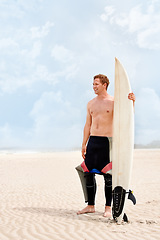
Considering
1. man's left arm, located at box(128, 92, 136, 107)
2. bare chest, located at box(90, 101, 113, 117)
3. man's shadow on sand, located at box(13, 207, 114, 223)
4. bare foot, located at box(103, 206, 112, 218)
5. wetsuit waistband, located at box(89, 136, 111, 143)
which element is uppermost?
man's left arm, located at box(128, 92, 136, 107)

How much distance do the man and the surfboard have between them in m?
0.12

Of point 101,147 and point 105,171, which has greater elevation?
point 101,147

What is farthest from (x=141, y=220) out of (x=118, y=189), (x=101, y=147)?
(x=101, y=147)

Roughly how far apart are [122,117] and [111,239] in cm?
200

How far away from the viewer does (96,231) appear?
12.9ft

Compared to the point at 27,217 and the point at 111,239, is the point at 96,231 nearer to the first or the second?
the point at 111,239

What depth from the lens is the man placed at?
4.79 m

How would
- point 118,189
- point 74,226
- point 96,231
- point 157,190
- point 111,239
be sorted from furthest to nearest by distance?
point 157,190 < point 118,189 < point 74,226 < point 96,231 < point 111,239

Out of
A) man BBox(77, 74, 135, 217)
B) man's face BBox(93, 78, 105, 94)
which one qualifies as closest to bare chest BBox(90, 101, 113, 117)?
man BBox(77, 74, 135, 217)

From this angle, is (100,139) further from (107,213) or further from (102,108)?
(107,213)

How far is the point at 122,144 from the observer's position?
4.68 metres

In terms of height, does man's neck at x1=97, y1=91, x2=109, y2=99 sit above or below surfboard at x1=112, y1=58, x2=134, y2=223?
above

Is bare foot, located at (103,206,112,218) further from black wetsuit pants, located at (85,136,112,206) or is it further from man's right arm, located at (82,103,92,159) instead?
man's right arm, located at (82,103,92,159)

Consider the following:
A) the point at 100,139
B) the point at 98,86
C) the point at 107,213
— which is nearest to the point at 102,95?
the point at 98,86
